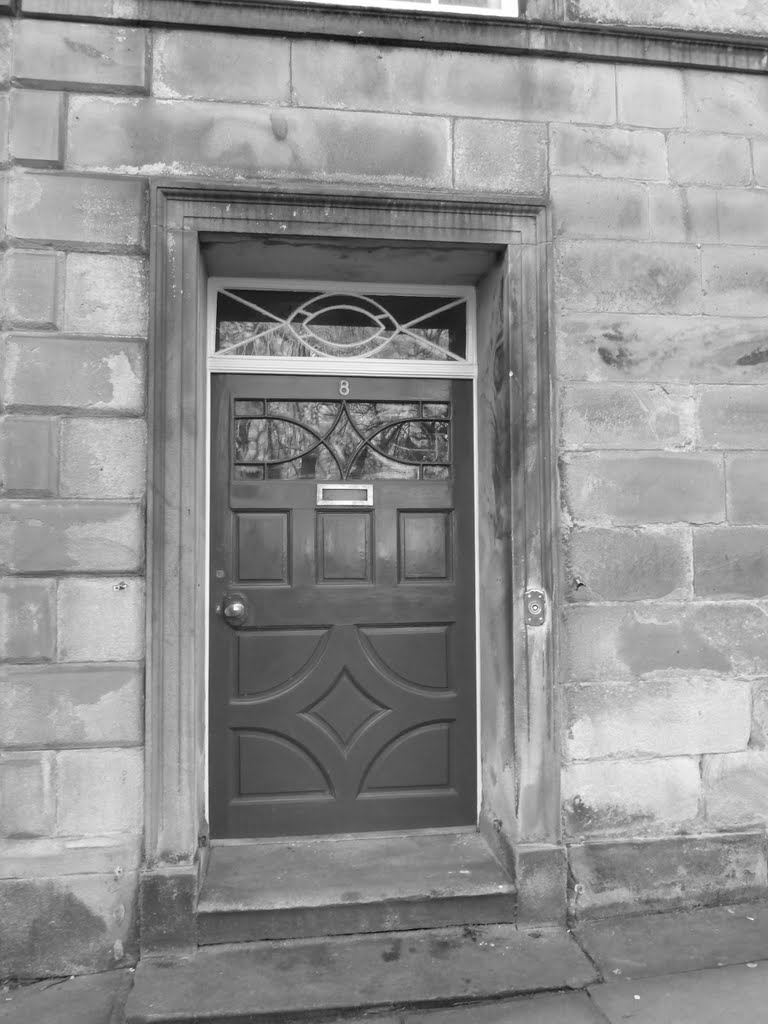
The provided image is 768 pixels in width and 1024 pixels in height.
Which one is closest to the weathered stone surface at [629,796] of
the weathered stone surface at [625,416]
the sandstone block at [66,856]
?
the weathered stone surface at [625,416]

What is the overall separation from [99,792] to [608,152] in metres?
3.58

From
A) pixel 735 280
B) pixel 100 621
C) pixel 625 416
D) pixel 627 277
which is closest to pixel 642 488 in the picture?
pixel 625 416

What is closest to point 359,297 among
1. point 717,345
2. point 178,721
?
point 717,345

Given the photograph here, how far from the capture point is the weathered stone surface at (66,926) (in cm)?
303

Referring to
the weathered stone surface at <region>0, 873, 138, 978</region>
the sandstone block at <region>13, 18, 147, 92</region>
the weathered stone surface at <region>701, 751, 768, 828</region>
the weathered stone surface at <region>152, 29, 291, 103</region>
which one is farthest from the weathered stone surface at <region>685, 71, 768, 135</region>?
the weathered stone surface at <region>0, 873, 138, 978</region>

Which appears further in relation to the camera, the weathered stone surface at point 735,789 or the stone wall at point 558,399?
the weathered stone surface at point 735,789

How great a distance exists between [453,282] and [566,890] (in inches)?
112

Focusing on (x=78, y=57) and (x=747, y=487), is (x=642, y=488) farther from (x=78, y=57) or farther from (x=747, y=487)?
(x=78, y=57)

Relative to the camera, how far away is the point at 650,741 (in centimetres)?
345

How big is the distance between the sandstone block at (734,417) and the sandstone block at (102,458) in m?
2.52

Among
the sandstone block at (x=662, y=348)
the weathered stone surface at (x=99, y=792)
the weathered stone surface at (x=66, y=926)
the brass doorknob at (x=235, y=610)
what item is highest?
the sandstone block at (x=662, y=348)

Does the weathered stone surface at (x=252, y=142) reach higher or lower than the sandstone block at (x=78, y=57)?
lower

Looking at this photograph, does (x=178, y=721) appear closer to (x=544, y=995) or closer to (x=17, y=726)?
(x=17, y=726)

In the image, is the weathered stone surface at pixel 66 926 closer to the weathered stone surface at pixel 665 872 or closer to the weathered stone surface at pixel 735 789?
the weathered stone surface at pixel 665 872
